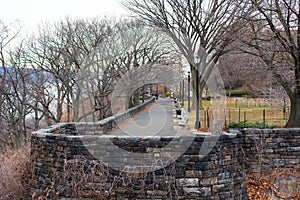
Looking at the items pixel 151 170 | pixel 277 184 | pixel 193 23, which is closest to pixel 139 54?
pixel 193 23

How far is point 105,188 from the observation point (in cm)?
666

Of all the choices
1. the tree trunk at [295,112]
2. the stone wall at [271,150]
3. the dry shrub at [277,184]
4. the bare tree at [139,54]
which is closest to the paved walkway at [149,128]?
the tree trunk at [295,112]

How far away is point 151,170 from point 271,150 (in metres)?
3.60

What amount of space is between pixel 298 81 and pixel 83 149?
9.37 m

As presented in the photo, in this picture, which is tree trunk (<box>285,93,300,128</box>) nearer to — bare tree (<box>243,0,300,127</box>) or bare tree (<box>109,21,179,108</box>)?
bare tree (<box>243,0,300,127</box>)

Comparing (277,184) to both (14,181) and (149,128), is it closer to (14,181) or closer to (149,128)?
(14,181)

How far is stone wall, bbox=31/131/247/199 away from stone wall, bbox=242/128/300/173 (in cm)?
133

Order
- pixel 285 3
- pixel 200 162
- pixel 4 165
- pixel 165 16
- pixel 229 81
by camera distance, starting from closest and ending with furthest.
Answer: pixel 200 162
pixel 4 165
pixel 285 3
pixel 165 16
pixel 229 81

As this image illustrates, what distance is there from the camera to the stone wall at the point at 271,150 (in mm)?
8203

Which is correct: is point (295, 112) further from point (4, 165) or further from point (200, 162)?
point (4, 165)

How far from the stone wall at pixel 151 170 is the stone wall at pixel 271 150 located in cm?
A: 133

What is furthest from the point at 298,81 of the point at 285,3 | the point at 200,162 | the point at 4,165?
the point at 4,165

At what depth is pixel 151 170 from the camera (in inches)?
260

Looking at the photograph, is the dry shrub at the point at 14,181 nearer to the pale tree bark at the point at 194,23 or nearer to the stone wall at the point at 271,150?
the stone wall at the point at 271,150
